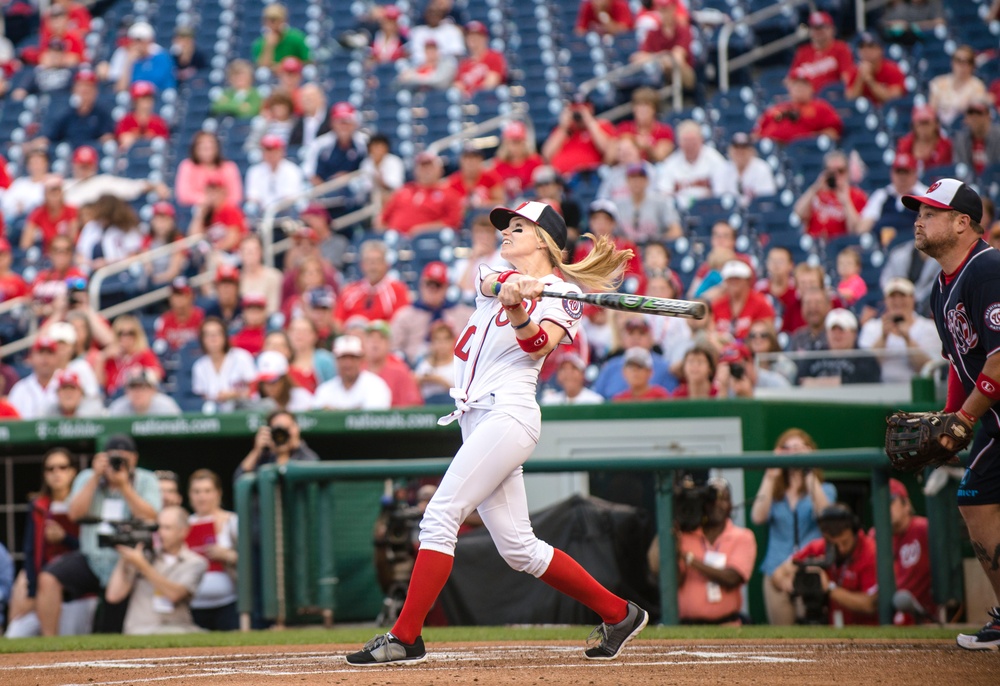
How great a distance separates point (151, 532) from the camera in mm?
8102

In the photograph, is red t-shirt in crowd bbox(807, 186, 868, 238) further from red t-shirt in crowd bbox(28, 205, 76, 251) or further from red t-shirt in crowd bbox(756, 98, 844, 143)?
red t-shirt in crowd bbox(28, 205, 76, 251)

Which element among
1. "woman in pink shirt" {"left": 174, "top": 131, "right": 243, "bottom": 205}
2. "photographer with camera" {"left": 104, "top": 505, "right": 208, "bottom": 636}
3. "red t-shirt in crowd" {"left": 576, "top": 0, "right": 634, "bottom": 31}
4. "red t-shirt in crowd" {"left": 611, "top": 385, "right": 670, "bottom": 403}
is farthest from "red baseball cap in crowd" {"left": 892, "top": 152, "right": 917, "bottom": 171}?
"woman in pink shirt" {"left": 174, "top": 131, "right": 243, "bottom": 205}

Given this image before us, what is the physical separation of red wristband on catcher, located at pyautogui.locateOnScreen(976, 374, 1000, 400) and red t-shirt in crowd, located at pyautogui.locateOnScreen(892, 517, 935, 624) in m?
2.35

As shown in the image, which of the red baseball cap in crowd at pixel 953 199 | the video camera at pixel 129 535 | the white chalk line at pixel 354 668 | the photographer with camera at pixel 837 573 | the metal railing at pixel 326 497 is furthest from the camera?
the video camera at pixel 129 535

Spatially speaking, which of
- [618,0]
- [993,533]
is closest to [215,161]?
[618,0]

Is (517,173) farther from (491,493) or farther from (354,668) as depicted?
(354,668)

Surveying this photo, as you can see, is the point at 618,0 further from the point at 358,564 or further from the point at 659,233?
the point at 358,564

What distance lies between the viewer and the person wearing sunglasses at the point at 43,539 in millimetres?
8344

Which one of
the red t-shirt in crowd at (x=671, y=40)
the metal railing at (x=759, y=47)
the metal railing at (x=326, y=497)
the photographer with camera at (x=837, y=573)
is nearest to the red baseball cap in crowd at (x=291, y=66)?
the red t-shirt in crowd at (x=671, y=40)

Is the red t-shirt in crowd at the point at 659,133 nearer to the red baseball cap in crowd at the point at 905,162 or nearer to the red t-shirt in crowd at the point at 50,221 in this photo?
the red baseball cap in crowd at the point at 905,162

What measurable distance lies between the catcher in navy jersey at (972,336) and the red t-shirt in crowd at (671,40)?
349 inches

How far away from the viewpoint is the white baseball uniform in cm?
494

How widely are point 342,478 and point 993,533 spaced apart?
12.8 feet

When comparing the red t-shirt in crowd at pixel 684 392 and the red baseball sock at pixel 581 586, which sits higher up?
the red t-shirt in crowd at pixel 684 392
